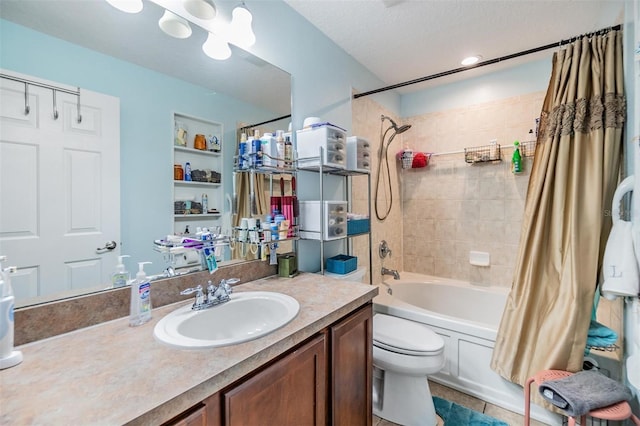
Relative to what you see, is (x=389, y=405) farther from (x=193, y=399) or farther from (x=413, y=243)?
(x=413, y=243)

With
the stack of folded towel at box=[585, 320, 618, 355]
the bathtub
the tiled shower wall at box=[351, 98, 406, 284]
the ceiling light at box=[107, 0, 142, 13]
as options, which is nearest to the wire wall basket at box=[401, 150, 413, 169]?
the tiled shower wall at box=[351, 98, 406, 284]

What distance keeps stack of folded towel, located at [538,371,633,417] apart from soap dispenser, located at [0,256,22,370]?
191cm

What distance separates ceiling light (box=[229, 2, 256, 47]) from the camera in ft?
4.50

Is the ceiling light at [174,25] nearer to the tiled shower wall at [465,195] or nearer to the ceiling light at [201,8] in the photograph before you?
the ceiling light at [201,8]

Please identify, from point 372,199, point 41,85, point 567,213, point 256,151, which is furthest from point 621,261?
point 41,85

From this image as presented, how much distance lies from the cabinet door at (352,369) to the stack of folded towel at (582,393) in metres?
0.80

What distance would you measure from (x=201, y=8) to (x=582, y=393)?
2331mm

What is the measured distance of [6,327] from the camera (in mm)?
688

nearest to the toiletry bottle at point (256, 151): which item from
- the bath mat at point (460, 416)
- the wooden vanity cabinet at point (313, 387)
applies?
the wooden vanity cabinet at point (313, 387)

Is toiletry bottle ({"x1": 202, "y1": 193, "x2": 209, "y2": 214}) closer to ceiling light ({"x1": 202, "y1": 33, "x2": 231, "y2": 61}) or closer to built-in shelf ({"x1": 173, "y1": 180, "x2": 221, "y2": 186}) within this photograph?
built-in shelf ({"x1": 173, "y1": 180, "x2": 221, "y2": 186})

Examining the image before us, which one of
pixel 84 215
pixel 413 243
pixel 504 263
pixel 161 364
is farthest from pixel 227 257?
pixel 504 263

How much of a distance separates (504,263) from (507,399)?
1.21 meters

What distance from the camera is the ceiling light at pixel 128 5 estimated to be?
1.04 meters

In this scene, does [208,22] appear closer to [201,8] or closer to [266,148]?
[201,8]
